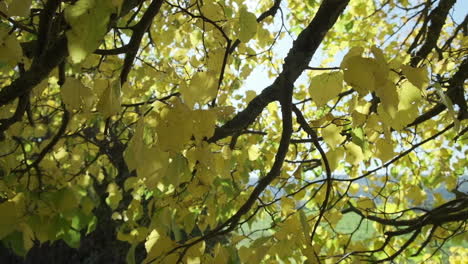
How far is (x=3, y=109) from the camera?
145cm

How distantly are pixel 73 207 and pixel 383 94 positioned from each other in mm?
1059

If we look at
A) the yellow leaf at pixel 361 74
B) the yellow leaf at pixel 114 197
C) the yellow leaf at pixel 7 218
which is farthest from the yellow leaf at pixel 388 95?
the yellow leaf at pixel 114 197

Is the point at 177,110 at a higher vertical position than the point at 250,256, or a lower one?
higher

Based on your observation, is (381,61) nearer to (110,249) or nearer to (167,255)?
(167,255)

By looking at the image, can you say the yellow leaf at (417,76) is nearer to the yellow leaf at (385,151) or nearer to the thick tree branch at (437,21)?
the yellow leaf at (385,151)

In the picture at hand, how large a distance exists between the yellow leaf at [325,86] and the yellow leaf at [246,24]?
1.26 feet

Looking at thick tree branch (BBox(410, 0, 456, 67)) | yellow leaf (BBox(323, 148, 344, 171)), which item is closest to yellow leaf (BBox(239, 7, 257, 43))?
yellow leaf (BBox(323, 148, 344, 171))

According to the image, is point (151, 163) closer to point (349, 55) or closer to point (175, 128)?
point (175, 128)

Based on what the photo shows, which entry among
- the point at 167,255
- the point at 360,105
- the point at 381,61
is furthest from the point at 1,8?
the point at 360,105

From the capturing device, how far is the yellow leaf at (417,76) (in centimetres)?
77

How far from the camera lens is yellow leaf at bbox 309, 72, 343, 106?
2.97ft

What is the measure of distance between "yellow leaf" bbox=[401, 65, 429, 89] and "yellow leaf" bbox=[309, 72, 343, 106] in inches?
6.3

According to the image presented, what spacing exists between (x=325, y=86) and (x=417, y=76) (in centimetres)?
20

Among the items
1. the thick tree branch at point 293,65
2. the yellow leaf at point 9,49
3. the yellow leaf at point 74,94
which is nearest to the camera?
the yellow leaf at point 74,94
